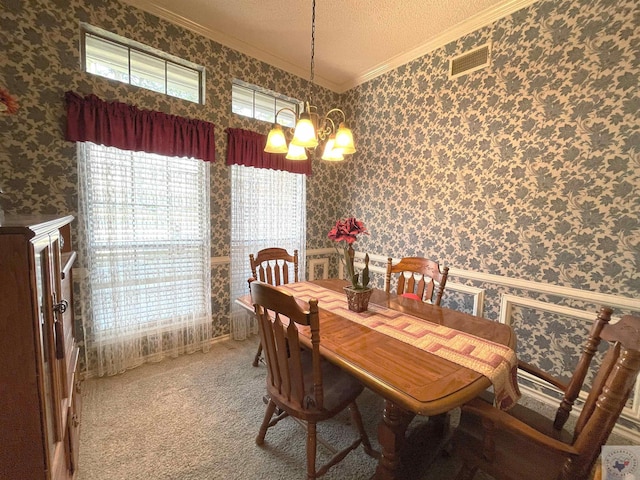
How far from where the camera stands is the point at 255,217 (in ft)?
9.55

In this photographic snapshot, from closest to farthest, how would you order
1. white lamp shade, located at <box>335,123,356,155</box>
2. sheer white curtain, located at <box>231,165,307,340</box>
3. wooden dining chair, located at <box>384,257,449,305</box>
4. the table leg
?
the table leg
white lamp shade, located at <box>335,123,356,155</box>
wooden dining chair, located at <box>384,257,449,305</box>
sheer white curtain, located at <box>231,165,307,340</box>

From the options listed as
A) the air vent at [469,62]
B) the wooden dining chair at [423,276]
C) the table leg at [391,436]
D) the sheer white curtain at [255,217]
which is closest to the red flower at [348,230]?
Result: the wooden dining chair at [423,276]

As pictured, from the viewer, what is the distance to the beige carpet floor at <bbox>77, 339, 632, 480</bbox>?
1426 mm

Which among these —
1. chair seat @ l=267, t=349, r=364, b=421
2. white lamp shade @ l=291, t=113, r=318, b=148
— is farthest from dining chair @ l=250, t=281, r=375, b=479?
white lamp shade @ l=291, t=113, r=318, b=148

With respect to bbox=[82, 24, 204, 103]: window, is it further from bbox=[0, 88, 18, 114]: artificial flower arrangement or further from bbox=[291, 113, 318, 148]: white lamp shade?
bbox=[291, 113, 318, 148]: white lamp shade

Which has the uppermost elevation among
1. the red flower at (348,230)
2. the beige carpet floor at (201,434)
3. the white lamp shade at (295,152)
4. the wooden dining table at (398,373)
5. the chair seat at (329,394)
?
the white lamp shade at (295,152)

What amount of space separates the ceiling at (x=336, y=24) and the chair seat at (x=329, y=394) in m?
2.66

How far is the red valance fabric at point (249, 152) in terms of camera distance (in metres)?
2.66

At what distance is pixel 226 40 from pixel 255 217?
169 cm

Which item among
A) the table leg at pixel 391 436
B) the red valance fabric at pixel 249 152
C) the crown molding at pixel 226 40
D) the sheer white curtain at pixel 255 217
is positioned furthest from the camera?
the sheer white curtain at pixel 255 217

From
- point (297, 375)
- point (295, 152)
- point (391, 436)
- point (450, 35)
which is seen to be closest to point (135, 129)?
point (295, 152)

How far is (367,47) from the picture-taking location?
8.89 feet

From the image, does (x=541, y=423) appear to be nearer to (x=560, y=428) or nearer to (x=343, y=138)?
(x=560, y=428)

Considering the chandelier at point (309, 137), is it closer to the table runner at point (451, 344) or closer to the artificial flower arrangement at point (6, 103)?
A: the table runner at point (451, 344)
